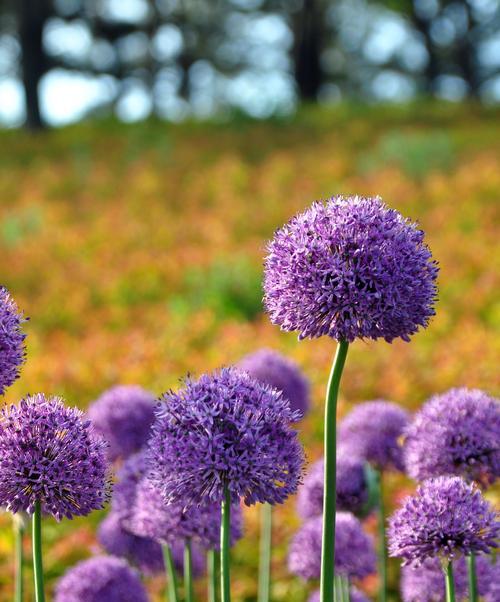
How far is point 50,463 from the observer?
2.15 m

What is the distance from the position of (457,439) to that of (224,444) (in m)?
1.01

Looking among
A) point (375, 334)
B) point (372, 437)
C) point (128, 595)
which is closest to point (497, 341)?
point (372, 437)

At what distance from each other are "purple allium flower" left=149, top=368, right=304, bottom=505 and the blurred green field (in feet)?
1.07

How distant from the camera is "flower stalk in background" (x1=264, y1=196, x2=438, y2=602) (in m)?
2.16

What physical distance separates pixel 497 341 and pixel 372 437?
4.66 metres

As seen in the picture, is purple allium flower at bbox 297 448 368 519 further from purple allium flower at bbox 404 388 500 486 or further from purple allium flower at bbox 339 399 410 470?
purple allium flower at bbox 404 388 500 486

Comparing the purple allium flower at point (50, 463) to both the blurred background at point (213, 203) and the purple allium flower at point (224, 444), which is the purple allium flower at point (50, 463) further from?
the blurred background at point (213, 203)

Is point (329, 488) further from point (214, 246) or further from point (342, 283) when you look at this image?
point (214, 246)

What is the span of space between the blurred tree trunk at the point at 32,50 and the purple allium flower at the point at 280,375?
65.2ft

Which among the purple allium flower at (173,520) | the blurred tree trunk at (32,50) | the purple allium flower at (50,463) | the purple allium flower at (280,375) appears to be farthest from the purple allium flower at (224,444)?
the blurred tree trunk at (32,50)

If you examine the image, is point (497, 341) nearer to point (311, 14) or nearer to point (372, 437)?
point (372, 437)

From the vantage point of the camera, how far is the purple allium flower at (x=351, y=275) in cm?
218

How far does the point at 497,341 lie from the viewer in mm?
7961

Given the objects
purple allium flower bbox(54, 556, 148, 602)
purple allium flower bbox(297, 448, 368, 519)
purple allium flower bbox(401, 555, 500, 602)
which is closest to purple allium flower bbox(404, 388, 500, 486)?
purple allium flower bbox(401, 555, 500, 602)
